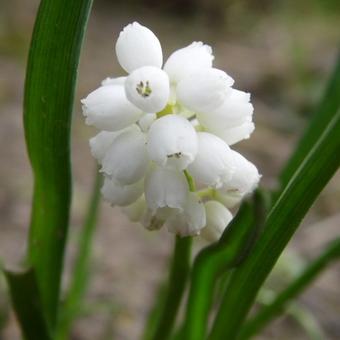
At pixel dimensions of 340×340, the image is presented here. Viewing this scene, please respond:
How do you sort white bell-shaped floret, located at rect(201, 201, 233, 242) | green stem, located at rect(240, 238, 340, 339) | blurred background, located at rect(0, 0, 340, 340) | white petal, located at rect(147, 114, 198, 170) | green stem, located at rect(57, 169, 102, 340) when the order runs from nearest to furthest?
1. white petal, located at rect(147, 114, 198, 170)
2. white bell-shaped floret, located at rect(201, 201, 233, 242)
3. green stem, located at rect(240, 238, 340, 339)
4. green stem, located at rect(57, 169, 102, 340)
5. blurred background, located at rect(0, 0, 340, 340)

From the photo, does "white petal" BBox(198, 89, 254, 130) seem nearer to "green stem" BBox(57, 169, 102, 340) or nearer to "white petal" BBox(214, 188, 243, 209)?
"white petal" BBox(214, 188, 243, 209)

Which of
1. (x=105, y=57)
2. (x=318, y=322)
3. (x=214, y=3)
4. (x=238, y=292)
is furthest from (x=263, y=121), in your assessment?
(x=238, y=292)

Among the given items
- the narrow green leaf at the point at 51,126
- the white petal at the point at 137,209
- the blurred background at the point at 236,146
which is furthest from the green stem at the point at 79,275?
the white petal at the point at 137,209

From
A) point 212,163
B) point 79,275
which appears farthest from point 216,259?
point 79,275

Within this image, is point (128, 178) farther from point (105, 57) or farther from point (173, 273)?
point (105, 57)

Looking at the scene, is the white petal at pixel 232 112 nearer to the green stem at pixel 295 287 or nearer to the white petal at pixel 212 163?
the white petal at pixel 212 163

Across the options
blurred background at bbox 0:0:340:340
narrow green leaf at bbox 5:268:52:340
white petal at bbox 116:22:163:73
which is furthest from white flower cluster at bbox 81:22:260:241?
blurred background at bbox 0:0:340:340
